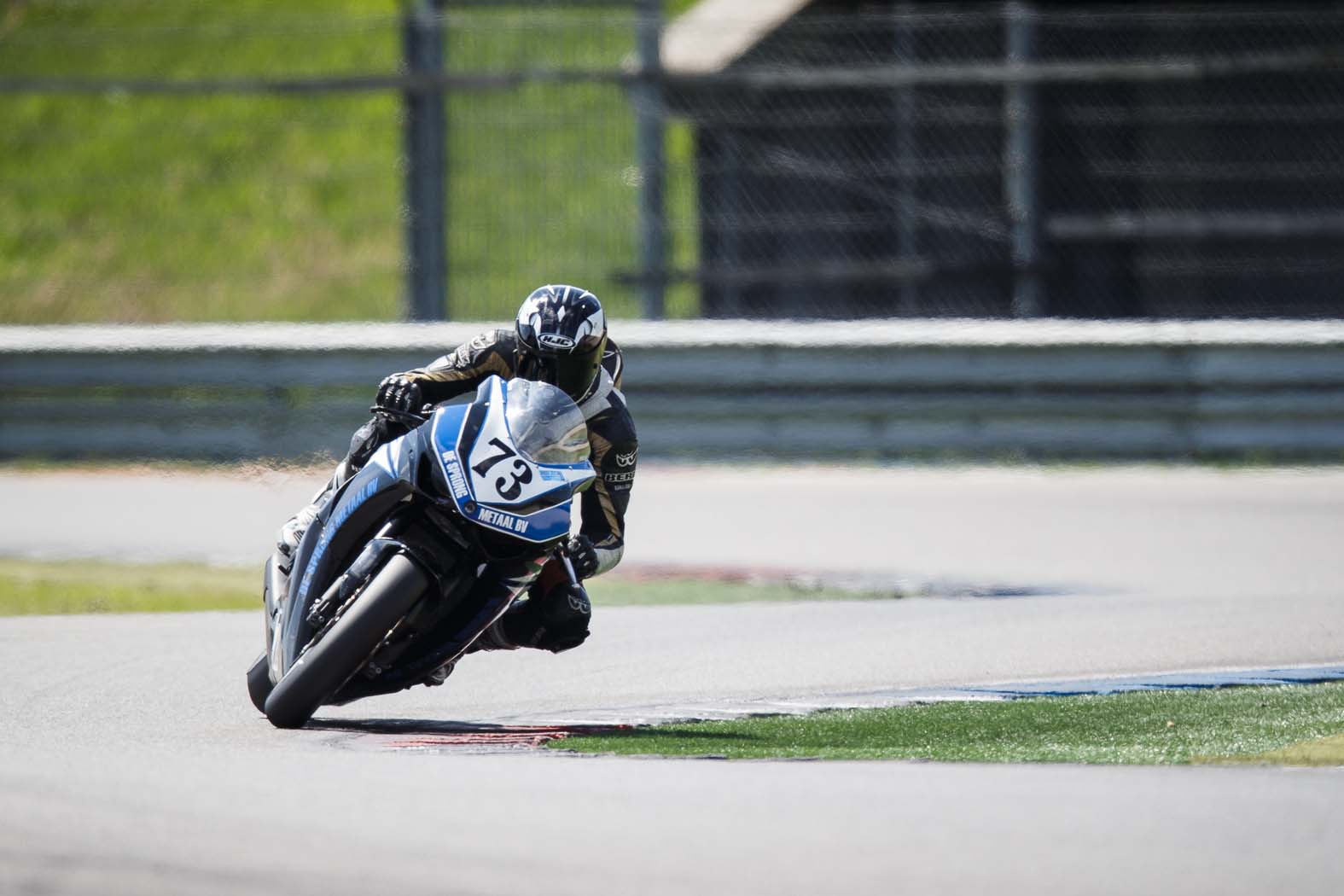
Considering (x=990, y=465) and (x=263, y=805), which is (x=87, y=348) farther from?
(x=263, y=805)

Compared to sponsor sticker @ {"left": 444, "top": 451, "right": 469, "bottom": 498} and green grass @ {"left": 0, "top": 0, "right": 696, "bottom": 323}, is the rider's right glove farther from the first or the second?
green grass @ {"left": 0, "top": 0, "right": 696, "bottom": 323}

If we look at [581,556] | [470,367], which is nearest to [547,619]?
[581,556]

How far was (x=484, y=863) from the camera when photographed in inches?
194

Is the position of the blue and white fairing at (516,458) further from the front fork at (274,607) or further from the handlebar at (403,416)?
the front fork at (274,607)

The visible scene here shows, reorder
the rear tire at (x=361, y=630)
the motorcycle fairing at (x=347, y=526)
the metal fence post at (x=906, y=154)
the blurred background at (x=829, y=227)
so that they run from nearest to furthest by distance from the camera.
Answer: the rear tire at (x=361, y=630) → the motorcycle fairing at (x=347, y=526) → the blurred background at (x=829, y=227) → the metal fence post at (x=906, y=154)

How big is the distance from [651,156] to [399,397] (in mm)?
8437

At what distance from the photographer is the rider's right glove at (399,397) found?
24.0 feet

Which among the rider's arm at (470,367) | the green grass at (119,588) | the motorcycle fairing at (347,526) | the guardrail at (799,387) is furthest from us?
the guardrail at (799,387)

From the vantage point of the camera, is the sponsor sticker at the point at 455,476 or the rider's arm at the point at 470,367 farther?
the rider's arm at the point at 470,367

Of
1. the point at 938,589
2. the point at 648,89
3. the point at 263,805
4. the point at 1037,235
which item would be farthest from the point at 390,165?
the point at 263,805

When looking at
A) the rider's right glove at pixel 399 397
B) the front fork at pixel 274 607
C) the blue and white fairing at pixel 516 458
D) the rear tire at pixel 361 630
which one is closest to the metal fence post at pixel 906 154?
the rider's right glove at pixel 399 397

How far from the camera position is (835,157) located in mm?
16141

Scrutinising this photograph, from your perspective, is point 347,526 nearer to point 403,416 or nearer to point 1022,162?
point 403,416

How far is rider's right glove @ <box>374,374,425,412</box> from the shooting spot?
24.0ft
